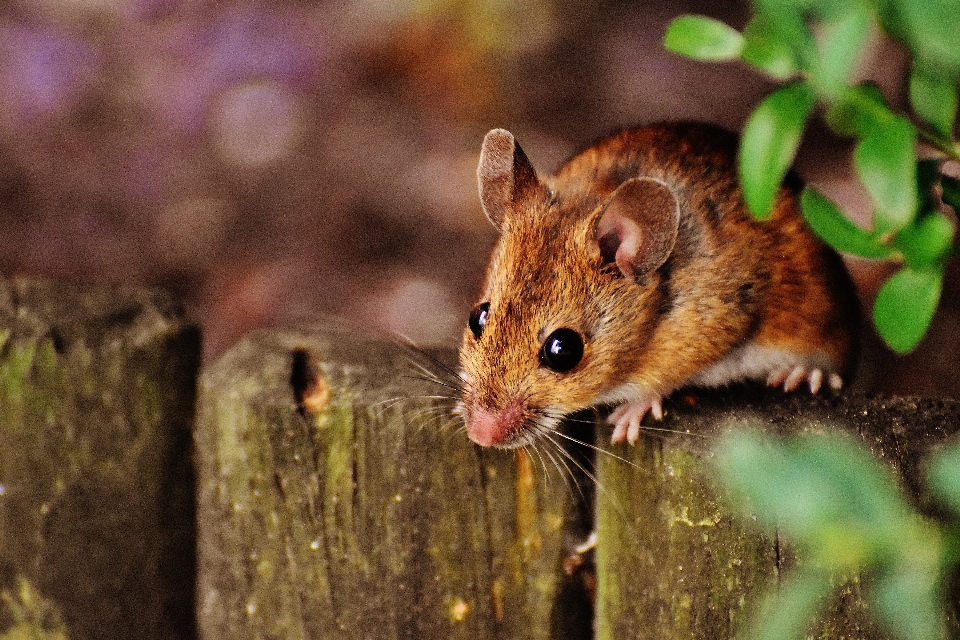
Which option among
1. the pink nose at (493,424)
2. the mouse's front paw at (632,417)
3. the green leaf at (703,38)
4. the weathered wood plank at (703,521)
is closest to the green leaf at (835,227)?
the green leaf at (703,38)

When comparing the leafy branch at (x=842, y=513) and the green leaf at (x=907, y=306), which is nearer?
the leafy branch at (x=842, y=513)

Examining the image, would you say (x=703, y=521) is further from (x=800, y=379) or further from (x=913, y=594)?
(x=913, y=594)

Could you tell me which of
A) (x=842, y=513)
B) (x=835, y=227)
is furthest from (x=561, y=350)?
(x=842, y=513)

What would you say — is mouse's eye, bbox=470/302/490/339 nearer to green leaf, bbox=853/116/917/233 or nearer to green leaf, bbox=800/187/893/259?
green leaf, bbox=800/187/893/259

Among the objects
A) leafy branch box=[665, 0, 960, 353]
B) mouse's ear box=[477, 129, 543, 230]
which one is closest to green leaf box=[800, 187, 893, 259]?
leafy branch box=[665, 0, 960, 353]

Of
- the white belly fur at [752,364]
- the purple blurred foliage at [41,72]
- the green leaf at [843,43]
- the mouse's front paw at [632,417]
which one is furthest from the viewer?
the purple blurred foliage at [41,72]

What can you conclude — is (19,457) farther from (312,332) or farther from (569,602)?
(569,602)

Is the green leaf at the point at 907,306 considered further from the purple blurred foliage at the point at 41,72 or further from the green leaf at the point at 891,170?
the purple blurred foliage at the point at 41,72
